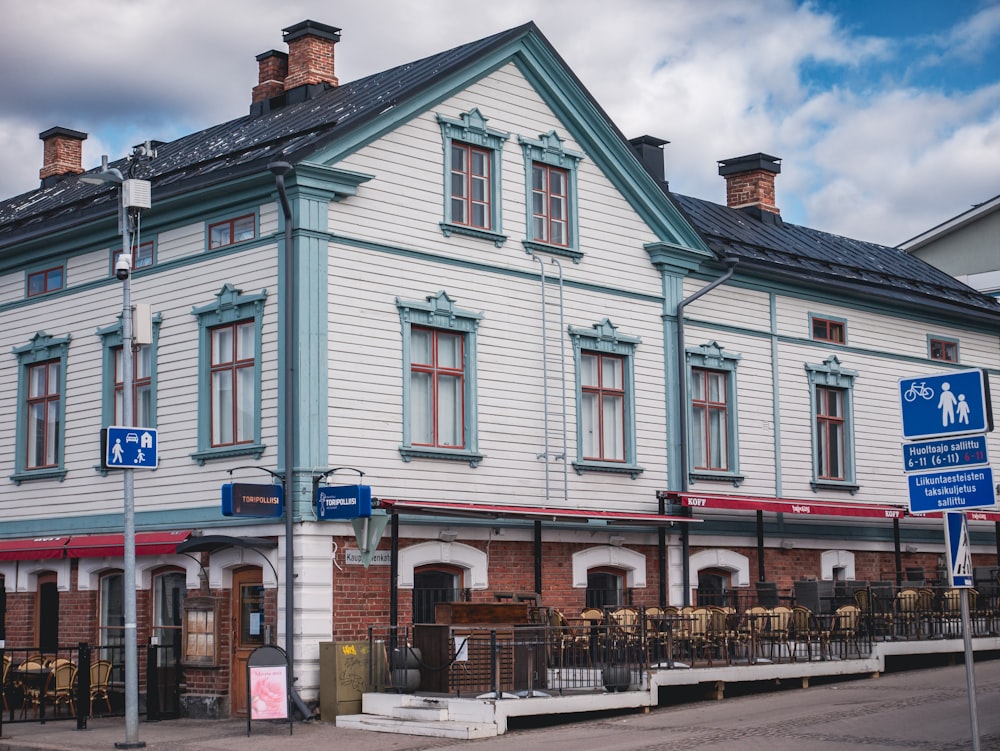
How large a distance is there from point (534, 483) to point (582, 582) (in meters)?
1.93

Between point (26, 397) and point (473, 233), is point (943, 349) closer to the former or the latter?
point (473, 233)

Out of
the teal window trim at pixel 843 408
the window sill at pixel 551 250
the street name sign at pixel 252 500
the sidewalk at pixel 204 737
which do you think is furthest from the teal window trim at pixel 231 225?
the teal window trim at pixel 843 408

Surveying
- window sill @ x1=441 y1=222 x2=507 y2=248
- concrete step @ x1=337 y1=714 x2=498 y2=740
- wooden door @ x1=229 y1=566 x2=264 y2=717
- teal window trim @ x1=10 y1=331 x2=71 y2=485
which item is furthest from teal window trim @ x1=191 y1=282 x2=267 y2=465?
concrete step @ x1=337 y1=714 x2=498 y2=740

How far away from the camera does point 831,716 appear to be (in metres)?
18.6

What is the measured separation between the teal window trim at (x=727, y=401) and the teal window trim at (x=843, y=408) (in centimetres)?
237

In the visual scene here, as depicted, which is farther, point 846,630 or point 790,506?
point 790,506

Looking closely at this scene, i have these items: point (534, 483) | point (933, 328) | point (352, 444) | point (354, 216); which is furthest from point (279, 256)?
point (933, 328)

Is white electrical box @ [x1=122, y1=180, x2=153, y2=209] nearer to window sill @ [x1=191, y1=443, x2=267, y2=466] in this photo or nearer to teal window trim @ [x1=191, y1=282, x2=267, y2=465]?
teal window trim @ [x1=191, y1=282, x2=267, y2=465]

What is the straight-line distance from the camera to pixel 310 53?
28188 mm

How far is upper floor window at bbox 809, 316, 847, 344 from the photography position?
30125 mm

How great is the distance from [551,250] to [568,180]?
4.97ft

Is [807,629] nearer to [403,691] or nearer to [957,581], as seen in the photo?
[403,691]

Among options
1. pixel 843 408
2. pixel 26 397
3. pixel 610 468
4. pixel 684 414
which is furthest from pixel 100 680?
pixel 843 408

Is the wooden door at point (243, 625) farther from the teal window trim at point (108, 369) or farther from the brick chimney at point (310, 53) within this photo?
the brick chimney at point (310, 53)
